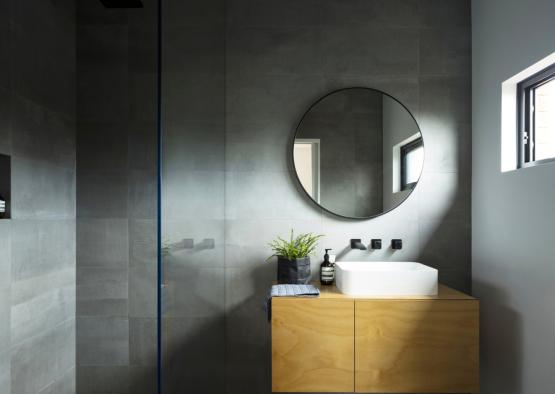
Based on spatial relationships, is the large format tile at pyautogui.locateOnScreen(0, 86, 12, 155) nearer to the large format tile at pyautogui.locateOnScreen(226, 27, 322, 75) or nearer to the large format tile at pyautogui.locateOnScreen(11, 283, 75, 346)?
the large format tile at pyautogui.locateOnScreen(11, 283, 75, 346)

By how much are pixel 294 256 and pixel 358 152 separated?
71cm

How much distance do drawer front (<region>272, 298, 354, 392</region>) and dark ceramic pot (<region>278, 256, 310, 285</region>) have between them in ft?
0.88

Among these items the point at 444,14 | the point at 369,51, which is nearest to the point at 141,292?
the point at 369,51

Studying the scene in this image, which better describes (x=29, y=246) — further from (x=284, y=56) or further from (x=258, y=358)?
(x=284, y=56)

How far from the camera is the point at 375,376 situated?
1.98 metres

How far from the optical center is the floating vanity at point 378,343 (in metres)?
1.97

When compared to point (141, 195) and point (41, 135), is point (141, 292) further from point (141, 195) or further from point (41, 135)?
point (41, 135)

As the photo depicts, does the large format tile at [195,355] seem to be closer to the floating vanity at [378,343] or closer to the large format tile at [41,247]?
the floating vanity at [378,343]

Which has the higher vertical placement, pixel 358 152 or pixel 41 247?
pixel 358 152

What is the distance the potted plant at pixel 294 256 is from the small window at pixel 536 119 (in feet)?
3.77

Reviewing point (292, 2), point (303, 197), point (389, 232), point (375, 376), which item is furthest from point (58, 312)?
point (292, 2)

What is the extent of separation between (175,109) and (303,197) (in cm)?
124

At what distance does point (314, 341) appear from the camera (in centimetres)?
199

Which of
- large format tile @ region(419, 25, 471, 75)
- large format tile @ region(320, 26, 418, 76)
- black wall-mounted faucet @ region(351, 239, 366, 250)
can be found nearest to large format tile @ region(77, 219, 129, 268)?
black wall-mounted faucet @ region(351, 239, 366, 250)
